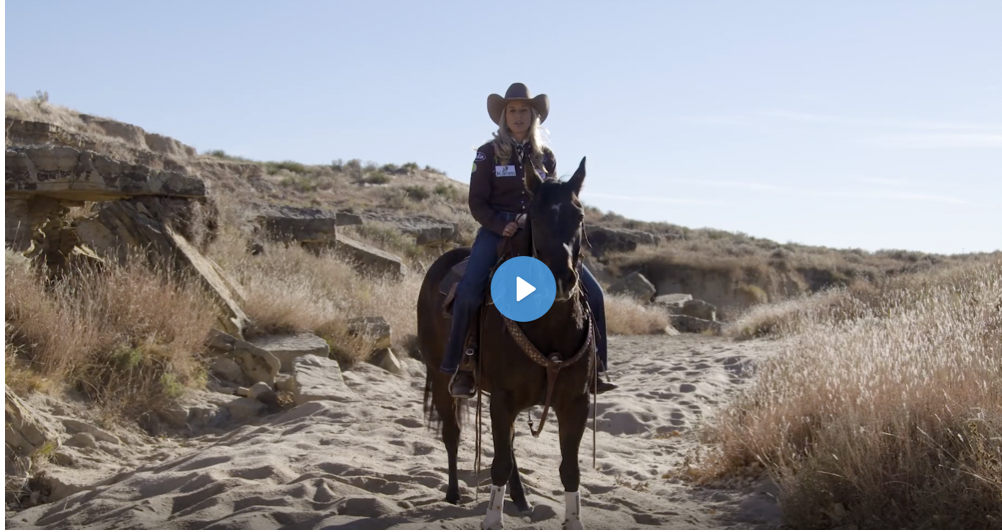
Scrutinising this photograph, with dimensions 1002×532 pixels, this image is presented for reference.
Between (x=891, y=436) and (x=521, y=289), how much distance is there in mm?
2784

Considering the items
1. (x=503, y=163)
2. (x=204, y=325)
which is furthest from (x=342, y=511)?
(x=204, y=325)

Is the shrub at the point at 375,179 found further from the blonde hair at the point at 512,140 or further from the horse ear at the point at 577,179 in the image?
the horse ear at the point at 577,179

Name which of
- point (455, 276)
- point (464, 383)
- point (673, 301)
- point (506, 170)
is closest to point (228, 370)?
point (455, 276)

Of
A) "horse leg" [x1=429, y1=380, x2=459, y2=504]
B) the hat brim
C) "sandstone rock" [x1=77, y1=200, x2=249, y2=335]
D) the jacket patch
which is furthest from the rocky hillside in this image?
the jacket patch

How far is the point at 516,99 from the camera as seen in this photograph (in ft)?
20.0

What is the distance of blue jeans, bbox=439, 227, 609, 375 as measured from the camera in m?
5.81

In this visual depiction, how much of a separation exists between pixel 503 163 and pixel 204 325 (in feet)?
20.1

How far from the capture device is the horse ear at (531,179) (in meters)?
5.09

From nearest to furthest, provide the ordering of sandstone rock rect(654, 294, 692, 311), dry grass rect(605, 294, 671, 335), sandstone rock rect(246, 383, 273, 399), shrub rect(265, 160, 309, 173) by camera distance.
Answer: sandstone rock rect(246, 383, 273, 399)
dry grass rect(605, 294, 671, 335)
sandstone rock rect(654, 294, 692, 311)
shrub rect(265, 160, 309, 173)

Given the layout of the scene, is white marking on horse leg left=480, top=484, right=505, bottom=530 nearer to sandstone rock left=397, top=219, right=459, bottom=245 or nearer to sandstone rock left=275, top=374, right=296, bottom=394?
sandstone rock left=275, top=374, right=296, bottom=394

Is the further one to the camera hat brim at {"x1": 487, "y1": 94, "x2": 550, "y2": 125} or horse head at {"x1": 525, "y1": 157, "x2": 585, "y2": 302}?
hat brim at {"x1": 487, "y1": 94, "x2": 550, "y2": 125}

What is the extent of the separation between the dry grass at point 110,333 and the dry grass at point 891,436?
615 centimetres

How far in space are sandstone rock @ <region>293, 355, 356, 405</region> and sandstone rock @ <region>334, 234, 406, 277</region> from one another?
22.5 feet

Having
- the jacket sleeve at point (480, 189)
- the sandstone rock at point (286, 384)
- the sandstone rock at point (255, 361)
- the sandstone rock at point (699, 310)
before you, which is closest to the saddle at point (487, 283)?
the jacket sleeve at point (480, 189)
